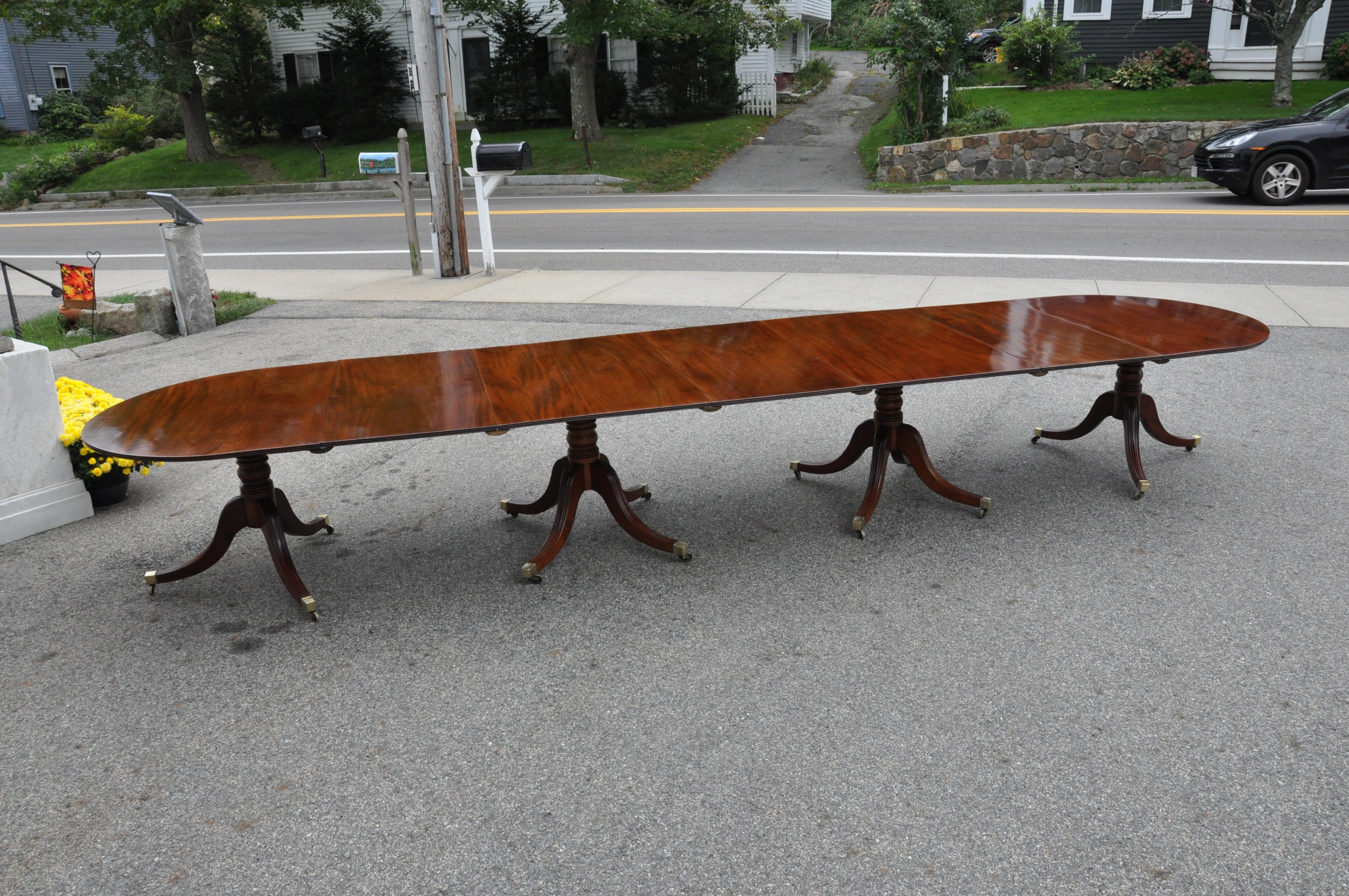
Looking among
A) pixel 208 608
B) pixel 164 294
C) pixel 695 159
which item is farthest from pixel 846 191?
pixel 208 608

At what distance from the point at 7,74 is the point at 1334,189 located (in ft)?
135

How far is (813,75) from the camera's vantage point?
113ft

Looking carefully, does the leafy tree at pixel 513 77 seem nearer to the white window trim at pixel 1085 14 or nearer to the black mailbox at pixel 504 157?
the white window trim at pixel 1085 14

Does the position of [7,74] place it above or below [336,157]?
above

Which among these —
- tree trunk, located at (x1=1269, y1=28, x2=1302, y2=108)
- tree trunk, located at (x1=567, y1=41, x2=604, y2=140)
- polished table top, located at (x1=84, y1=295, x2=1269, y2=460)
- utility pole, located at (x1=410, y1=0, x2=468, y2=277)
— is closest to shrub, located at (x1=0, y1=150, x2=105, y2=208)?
tree trunk, located at (x1=567, y1=41, x2=604, y2=140)

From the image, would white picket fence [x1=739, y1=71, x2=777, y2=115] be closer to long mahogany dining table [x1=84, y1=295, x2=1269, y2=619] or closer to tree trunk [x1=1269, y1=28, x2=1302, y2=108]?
tree trunk [x1=1269, y1=28, x2=1302, y2=108]

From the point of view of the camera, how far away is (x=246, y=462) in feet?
13.2

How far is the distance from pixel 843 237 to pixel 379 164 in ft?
18.4

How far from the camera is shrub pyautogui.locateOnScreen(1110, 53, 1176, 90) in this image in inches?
872

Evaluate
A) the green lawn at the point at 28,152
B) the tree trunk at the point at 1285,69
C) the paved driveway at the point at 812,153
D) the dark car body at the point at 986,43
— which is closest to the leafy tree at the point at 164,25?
the green lawn at the point at 28,152

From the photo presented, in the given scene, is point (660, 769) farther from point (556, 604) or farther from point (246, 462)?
point (246, 462)

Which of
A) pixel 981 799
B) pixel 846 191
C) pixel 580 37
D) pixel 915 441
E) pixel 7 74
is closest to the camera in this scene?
pixel 981 799

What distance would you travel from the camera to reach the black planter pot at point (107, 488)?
5.15m

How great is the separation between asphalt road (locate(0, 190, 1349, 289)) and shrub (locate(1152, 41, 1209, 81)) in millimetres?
7706
